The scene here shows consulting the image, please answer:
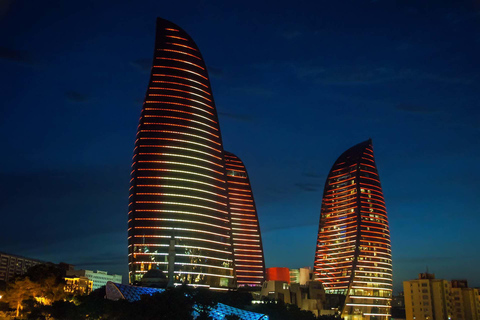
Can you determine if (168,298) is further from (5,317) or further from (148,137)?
(148,137)

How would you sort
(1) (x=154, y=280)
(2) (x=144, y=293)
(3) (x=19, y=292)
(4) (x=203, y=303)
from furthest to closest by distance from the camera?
(1) (x=154, y=280) < (3) (x=19, y=292) < (2) (x=144, y=293) < (4) (x=203, y=303)

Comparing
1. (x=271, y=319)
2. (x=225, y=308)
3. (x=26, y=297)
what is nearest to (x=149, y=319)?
(x=225, y=308)

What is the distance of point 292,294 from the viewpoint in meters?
199

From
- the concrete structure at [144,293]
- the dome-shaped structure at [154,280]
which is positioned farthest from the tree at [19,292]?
the dome-shaped structure at [154,280]

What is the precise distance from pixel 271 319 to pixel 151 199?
95649 mm

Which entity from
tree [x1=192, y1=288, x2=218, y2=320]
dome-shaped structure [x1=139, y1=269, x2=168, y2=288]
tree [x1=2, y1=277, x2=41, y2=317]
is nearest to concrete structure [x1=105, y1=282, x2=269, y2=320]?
tree [x1=192, y1=288, x2=218, y2=320]

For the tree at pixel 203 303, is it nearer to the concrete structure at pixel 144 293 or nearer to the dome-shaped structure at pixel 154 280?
the concrete structure at pixel 144 293

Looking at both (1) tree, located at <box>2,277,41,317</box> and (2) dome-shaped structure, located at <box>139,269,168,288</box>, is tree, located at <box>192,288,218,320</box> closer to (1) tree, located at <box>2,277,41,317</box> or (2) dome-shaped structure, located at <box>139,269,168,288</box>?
(2) dome-shaped structure, located at <box>139,269,168,288</box>

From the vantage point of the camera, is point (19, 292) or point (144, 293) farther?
point (19, 292)

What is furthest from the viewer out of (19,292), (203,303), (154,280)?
(154,280)

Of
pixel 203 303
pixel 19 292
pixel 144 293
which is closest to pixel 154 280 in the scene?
pixel 144 293

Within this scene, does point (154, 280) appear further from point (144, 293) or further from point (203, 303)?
point (203, 303)

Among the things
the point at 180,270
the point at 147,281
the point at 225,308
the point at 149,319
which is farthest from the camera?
the point at 180,270

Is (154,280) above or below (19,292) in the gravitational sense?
above
